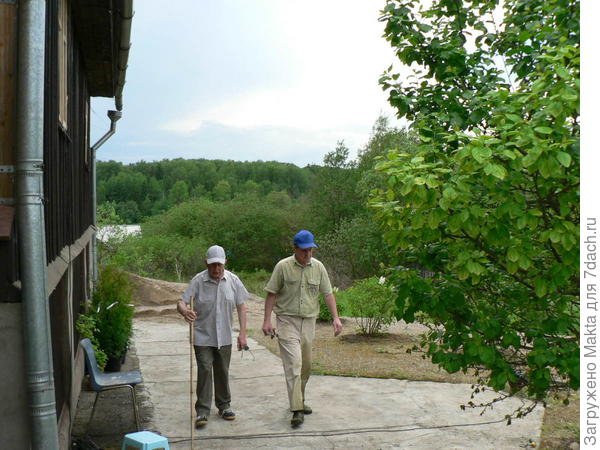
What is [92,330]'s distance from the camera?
10.0m

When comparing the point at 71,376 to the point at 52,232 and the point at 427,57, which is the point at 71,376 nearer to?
the point at 52,232

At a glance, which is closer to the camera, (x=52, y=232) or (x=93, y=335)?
(x=52, y=232)

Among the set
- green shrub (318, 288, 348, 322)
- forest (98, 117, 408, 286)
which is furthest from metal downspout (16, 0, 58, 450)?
forest (98, 117, 408, 286)

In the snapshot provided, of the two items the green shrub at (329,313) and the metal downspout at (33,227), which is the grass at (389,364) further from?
the metal downspout at (33,227)

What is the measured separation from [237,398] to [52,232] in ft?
13.2

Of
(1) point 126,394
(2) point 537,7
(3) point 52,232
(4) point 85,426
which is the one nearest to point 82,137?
(1) point 126,394

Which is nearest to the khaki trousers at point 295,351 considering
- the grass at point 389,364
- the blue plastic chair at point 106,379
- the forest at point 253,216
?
the grass at point 389,364

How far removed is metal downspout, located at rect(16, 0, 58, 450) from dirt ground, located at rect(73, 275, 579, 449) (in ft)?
9.06

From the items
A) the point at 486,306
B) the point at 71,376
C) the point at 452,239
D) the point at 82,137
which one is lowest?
the point at 71,376

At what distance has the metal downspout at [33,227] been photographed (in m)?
4.21

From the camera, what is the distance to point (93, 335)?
9.95 metres

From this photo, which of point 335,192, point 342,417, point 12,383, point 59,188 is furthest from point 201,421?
point 335,192

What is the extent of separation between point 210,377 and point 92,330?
2.64 m
